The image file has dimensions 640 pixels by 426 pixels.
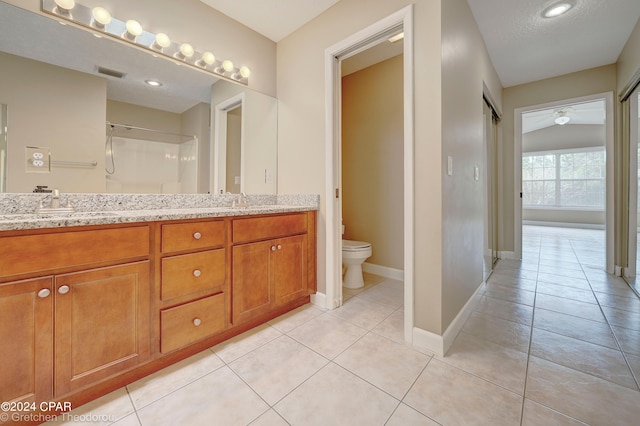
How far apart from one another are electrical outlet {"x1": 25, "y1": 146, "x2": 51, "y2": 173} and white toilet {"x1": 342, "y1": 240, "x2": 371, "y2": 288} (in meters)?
2.16

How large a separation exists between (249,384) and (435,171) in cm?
152

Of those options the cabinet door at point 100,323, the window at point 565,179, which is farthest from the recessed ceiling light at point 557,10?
the window at point 565,179

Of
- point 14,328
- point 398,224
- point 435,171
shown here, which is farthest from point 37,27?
point 398,224

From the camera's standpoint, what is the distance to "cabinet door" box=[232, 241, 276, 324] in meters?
1.64

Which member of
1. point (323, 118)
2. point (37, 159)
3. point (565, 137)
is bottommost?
point (37, 159)

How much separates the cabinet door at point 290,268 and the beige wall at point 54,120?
1193mm

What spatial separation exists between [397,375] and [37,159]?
87.4 inches

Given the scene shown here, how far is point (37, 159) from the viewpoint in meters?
1.36

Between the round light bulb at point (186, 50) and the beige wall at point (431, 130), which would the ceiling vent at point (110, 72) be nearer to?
the round light bulb at point (186, 50)

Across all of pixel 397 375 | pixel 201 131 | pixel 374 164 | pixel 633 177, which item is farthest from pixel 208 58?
pixel 633 177

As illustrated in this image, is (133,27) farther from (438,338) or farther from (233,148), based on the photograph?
(438,338)

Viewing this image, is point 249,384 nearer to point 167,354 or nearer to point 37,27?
point 167,354

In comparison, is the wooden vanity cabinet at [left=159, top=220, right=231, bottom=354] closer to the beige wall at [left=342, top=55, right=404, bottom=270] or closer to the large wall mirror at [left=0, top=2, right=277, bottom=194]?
the large wall mirror at [left=0, top=2, right=277, bottom=194]

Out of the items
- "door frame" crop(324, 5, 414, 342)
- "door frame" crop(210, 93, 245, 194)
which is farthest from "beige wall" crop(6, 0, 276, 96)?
"door frame" crop(324, 5, 414, 342)
